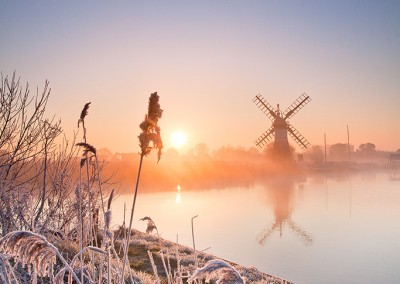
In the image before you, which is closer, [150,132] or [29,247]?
[29,247]

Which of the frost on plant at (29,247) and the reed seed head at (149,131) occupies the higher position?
the reed seed head at (149,131)

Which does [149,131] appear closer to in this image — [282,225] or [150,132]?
[150,132]

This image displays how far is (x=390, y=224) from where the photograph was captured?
58.9ft

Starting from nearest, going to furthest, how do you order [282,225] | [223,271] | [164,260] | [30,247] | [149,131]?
[223,271], [30,247], [149,131], [164,260], [282,225]

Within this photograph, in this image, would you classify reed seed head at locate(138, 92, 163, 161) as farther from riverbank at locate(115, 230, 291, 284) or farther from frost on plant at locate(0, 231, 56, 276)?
riverbank at locate(115, 230, 291, 284)

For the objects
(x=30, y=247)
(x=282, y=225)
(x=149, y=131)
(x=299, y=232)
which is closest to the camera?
(x=30, y=247)

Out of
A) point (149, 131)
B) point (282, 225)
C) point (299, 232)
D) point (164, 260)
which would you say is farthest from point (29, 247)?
point (282, 225)

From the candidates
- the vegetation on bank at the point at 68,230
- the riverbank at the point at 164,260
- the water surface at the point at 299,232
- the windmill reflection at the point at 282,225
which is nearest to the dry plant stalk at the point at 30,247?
the vegetation on bank at the point at 68,230

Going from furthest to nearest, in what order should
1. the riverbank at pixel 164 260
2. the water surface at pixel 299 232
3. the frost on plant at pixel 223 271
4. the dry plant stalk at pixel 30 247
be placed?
the water surface at pixel 299 232
the riverbank at pixel 164 260
the dry plant stalk at pixel 30 247
the frost on plant at pixel 223 271

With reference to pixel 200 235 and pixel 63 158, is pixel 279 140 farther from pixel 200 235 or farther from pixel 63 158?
pixel 63 158

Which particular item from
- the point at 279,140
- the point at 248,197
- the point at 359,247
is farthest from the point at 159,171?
the point at 359,247

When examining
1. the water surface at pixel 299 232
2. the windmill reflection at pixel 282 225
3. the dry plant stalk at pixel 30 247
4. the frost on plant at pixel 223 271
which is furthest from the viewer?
the windmill reflection at pixel 282 225

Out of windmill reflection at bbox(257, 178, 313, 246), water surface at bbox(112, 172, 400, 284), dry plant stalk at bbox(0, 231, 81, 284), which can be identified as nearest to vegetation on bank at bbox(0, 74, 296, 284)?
dry plant stalk at bbox(0, 231, 81, 284)

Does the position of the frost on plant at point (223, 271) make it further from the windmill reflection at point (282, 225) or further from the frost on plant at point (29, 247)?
the windmill reflection at point (282, 225)
